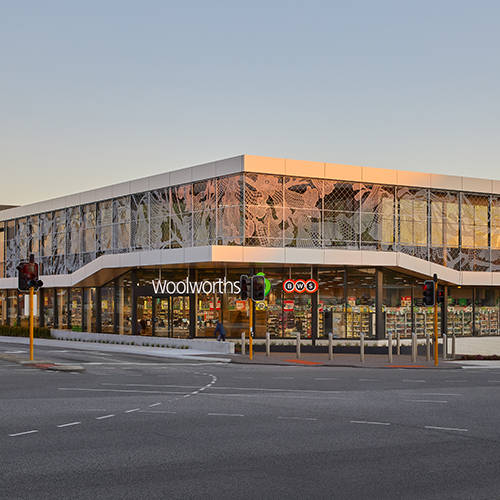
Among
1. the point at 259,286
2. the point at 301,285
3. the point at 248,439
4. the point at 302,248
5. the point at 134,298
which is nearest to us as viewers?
the point at 248,439

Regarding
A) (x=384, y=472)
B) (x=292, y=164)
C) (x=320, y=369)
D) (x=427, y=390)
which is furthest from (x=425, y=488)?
(x=292, y=164)

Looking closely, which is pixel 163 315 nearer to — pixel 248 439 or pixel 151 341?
pixel 151 341

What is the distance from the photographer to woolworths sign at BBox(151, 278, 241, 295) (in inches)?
1727

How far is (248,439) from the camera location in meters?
12.2

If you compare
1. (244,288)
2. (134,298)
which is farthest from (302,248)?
(134,298)

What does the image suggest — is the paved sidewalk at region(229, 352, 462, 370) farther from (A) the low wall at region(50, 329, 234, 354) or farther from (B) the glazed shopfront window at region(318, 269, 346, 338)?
(B) the glazed shopfront window at region(318, 269, 346, 338)

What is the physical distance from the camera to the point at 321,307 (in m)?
43.1

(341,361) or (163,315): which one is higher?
(163,315)

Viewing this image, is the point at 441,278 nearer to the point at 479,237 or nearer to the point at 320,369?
the point at 479,237

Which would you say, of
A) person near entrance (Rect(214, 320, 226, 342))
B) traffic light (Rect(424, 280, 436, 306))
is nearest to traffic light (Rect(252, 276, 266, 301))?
traffic light (Rect(424, 280, 436, 306))

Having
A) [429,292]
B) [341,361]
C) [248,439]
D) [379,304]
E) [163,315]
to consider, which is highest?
[429,292]

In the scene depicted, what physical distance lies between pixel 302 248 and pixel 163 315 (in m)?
10.3

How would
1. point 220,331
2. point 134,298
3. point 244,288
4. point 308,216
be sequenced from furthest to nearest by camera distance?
point 134,298 < point 308,216 < point 220,331 < point 244,288

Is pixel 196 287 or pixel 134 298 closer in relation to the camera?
pixel 196 287
